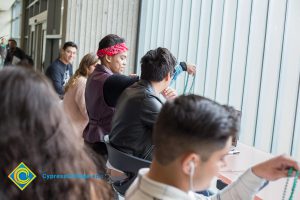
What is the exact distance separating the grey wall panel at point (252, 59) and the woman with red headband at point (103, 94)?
19.7 inches

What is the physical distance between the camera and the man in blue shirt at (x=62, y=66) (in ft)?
15.4

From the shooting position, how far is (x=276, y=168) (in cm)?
119

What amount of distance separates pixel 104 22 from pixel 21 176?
4436 mm

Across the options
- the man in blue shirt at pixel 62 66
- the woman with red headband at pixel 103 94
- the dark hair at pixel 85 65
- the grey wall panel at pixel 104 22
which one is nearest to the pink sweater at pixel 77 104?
the dark hair at pixel 85 65

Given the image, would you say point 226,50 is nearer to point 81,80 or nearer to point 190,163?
point 81,80

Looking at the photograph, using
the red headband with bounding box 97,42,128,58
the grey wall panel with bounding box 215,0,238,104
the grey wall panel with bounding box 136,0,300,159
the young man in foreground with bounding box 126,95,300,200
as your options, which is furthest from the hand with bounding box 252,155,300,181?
the grey wall panel with bounding box 215,0,238,104

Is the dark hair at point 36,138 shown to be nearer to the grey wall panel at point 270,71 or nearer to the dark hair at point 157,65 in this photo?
the dark hair at point 157,65

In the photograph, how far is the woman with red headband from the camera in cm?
278

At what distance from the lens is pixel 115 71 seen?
118 inches

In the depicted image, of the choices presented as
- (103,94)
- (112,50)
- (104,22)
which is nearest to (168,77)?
(103,94)

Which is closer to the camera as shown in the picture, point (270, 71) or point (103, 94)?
point (270, 71)

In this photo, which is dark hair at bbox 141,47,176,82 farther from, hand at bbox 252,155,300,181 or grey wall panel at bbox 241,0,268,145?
hand at bbox 252,155,300,181

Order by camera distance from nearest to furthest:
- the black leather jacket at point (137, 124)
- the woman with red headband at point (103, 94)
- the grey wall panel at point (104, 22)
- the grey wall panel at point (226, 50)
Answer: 1. the black leather jacket at point (137, 124)
2. the woman with red headband at point (103, 94)
3. the grey wall panel at point (226, 50)
4. the grey wall panel at point (104, 22)

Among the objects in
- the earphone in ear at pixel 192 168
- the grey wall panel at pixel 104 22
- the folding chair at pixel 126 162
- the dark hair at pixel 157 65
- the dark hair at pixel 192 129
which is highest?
the grey wall panel at pixel 104 22
